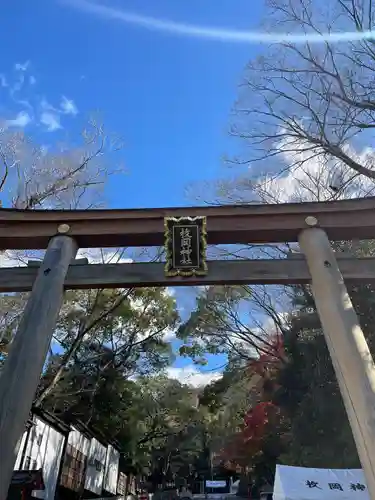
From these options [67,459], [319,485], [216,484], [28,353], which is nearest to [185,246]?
[28,353]

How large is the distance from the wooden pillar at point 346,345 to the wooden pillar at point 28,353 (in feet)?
11.1

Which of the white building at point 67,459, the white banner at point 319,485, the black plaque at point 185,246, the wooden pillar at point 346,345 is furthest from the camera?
the white building at point 67,459

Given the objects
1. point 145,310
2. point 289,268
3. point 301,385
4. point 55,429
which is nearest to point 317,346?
point 301,385

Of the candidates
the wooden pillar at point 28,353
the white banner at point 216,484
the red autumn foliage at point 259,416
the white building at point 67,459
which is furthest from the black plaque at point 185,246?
the white banner at point 216,484

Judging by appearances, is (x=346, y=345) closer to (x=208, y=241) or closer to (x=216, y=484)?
(x=208, y=241)

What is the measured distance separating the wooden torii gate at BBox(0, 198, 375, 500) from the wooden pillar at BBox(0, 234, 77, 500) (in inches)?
0.6

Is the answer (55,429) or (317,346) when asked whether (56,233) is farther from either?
(55,429)

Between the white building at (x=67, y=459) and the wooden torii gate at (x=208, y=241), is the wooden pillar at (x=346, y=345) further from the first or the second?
the white building at (x=67, y=459)

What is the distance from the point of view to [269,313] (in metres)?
18.3

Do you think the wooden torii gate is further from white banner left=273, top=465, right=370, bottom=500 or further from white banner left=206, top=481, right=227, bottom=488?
white banner left=206, top=481, right=227, bottom=488

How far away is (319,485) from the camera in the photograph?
9312mm

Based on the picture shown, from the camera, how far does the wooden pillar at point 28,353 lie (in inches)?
171

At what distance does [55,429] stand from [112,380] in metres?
3.35

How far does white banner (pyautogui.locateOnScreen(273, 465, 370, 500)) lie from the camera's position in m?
9.17
